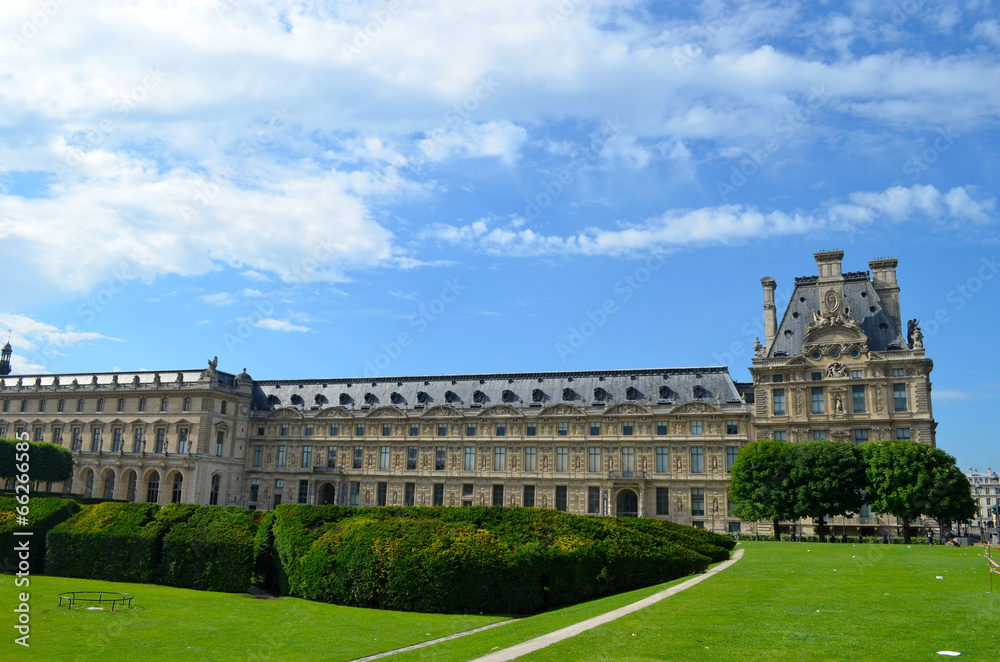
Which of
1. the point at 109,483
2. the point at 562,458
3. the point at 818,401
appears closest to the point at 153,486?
the point at 109,483

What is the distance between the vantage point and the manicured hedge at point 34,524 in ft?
123

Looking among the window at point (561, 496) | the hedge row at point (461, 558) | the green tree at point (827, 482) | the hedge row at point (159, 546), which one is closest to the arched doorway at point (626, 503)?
the window at point (561, 496)

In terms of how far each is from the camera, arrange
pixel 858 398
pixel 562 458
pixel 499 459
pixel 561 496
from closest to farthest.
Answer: pixel 858 398 → pixel 561 496 → pixel 562 458 → pixel 499 459

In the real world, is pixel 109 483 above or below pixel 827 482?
below

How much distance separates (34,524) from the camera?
38094 millimetres

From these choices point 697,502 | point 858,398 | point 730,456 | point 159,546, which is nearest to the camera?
point 159,546

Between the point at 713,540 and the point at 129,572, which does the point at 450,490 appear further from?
the point at 129,572

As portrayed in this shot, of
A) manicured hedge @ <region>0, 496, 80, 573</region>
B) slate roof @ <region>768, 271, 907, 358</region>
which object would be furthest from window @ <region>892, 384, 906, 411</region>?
manicured hedge @ <region>0, 496, 80, 573</region>

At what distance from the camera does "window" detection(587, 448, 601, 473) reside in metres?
81.3

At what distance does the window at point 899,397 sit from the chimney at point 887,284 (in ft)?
23.0

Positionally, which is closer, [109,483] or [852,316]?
[852,316]

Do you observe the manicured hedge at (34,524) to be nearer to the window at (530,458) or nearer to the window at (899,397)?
the window at (530,458)

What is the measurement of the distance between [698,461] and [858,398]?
16.6 metres

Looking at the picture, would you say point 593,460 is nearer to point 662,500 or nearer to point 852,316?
point 662,500
